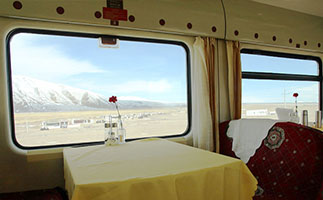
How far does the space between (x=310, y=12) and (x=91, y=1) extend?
11.5ft

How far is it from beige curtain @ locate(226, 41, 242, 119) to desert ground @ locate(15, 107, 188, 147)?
0.66 metres

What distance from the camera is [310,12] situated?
3688 mm

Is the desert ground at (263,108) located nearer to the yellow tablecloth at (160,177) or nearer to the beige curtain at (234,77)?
the beige curtain at (234,77)

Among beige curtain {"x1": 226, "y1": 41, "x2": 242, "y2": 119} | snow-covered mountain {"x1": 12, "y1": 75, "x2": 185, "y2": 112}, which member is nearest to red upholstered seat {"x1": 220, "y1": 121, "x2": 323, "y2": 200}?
beige curtain {"x1": 226, "y1": 41, "x2": 242, "y2": 119}

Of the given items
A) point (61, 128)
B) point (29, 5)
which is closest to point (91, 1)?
point (29, 5)

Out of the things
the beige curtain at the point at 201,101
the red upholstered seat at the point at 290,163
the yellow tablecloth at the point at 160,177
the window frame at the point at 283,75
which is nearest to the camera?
the yellow tablecloth at the point at 160,177

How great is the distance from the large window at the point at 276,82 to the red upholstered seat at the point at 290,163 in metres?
1.59

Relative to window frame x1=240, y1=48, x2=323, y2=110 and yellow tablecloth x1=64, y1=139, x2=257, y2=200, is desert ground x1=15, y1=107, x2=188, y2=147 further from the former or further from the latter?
window frame x1=240, y1=48, x2=323, y2=110

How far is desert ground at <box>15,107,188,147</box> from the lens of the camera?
7.47 ft

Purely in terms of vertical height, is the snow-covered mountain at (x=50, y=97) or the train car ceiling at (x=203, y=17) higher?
the train car ceiling at (x=203, y=17)

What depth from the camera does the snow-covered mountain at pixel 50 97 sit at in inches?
89.6

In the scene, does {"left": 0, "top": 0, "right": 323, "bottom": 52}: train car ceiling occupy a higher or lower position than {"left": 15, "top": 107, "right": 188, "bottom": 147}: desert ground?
higher

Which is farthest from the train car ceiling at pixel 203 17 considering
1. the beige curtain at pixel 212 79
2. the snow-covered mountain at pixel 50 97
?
the snow-covered mountain at pixel 50 97

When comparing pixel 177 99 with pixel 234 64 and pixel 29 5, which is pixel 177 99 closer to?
pixel 234 64
